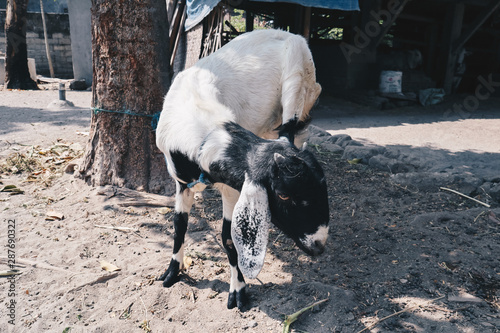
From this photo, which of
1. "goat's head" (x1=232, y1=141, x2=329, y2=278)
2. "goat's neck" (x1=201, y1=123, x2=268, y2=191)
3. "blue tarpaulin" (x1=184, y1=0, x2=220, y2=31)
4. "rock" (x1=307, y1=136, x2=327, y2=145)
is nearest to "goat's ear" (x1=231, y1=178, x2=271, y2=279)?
"goat's head" (x1=232, y1=141, x2=329, y2=278)

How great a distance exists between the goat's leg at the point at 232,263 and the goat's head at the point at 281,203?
505 mm

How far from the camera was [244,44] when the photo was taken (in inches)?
128

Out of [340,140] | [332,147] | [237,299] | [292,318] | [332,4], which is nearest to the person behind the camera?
[292,318]

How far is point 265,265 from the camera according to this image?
9.75 ft

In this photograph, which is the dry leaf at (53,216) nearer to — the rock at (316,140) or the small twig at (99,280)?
the small twig at (99,280)

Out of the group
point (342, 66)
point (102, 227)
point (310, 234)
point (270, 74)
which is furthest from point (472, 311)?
point (342, 66)

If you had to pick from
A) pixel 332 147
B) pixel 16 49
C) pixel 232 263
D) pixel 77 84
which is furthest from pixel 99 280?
pixel 16 49

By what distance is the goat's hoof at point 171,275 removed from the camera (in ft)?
8.98

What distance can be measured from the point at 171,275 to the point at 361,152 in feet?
11.4

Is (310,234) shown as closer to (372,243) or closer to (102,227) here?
(372,243)

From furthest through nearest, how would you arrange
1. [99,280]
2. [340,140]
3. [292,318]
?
1. [340,140]
2. [99,280]
3. [292,318]

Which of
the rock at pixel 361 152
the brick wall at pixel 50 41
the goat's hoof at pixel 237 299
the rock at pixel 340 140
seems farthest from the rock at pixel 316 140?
the brick wall at pixel 50 41

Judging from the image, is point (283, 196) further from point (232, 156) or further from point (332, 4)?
point (332, 4)

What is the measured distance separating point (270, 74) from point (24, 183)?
3147mm
